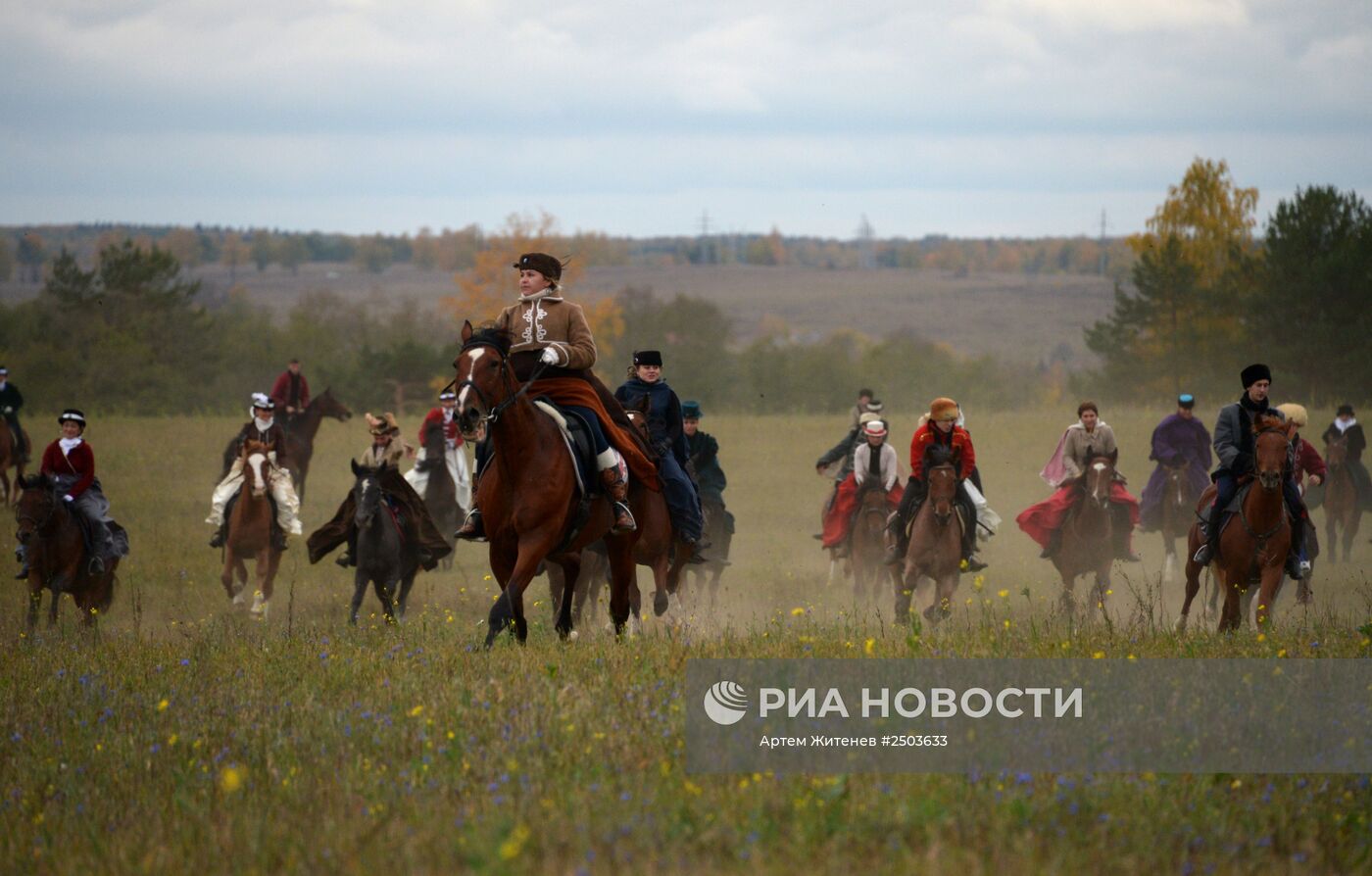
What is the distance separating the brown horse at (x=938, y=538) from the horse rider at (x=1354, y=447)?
12.4 metres

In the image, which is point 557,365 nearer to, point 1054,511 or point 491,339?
point 491,339

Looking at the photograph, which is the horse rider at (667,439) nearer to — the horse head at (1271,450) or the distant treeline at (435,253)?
the horse head at (1271,450)

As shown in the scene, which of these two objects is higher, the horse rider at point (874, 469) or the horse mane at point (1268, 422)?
the horse mane at point (1268, 422)

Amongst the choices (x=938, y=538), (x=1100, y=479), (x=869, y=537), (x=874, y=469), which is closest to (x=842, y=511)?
(x=869, y=537)

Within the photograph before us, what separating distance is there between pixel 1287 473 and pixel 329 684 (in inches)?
303

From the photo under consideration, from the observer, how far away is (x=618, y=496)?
10414 millimetres

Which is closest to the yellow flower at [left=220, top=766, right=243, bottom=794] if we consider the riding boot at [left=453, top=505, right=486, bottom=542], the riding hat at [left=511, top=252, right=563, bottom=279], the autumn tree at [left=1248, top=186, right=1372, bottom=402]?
the riding boot at [left=453, top=505, right=486, bottom=542]

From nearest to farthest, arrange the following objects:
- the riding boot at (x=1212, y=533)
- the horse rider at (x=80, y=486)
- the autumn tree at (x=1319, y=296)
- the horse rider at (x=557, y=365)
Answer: the horse rider at (x=557, y=365) → the riding boot at (x=1212, y=533) → the horse rider at (x=80, y=486) → the autumn tree at (x=1319, y=296)

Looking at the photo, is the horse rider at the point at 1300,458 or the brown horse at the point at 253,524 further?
the brown horse at the point at 253,524

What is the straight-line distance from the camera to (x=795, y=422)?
44688mm

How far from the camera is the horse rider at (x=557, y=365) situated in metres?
10.2

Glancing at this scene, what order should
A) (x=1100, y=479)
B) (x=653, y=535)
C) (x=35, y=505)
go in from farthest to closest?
1. (x=1100, y=479)
2. (x=35, y=505)
3. (x=653, y=535)

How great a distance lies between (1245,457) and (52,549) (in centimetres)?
1131

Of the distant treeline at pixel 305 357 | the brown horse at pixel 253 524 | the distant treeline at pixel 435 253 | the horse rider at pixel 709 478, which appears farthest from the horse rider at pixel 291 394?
the distant treeline at pixel 435 253
